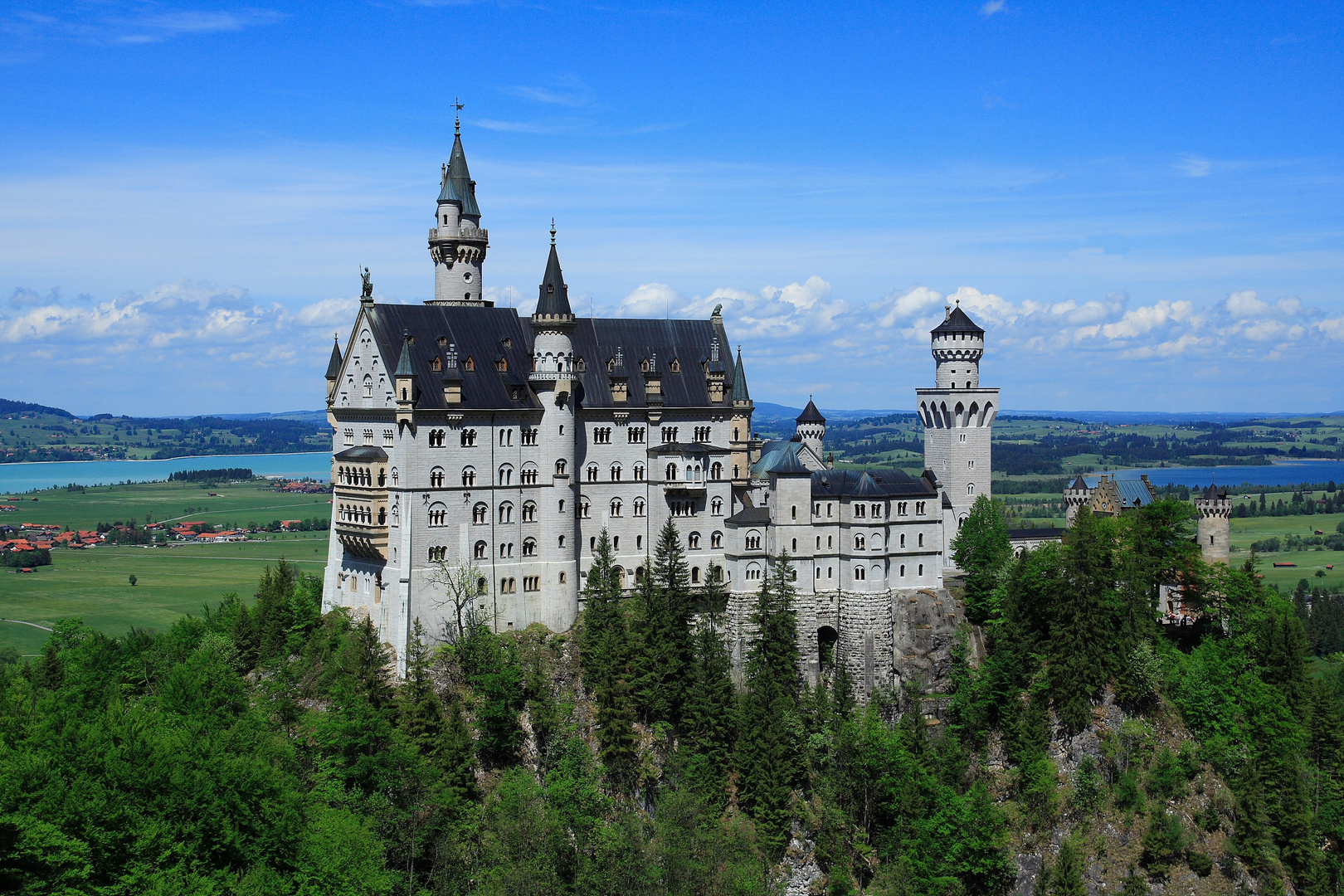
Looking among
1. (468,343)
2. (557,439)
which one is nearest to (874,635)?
(557,439)

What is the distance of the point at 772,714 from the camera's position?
81000mm

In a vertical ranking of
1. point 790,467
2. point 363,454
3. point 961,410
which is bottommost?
point 790,467

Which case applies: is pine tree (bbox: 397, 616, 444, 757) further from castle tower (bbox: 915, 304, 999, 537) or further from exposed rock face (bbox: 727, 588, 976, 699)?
castle tower (bbox: 915, 304, 999, 537)

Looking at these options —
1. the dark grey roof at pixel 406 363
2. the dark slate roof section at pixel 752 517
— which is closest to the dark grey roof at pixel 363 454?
the dark grey roof at pixel 406 363

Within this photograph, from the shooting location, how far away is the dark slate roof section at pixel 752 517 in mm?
91250

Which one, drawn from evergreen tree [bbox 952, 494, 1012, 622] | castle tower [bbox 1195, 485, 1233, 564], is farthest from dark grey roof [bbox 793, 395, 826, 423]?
castle tower [bbox 1195, 485, 1233, 564]

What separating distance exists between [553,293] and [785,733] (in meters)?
34.1

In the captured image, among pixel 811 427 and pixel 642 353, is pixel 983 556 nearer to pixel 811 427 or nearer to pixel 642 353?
pixel 811 427

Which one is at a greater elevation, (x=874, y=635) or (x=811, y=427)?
(x=811, y=427)

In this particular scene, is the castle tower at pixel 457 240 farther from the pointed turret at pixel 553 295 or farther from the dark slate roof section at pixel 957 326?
the dark slate roof section at pixel 957 326

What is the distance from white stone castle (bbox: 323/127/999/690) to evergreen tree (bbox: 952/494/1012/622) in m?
2.04

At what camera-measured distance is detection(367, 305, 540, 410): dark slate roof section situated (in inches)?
3280

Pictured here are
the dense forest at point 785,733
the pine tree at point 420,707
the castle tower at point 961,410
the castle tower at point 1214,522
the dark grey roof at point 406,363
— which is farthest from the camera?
the castle tower at point 961,410

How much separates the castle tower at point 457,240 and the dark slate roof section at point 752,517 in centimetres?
2469
